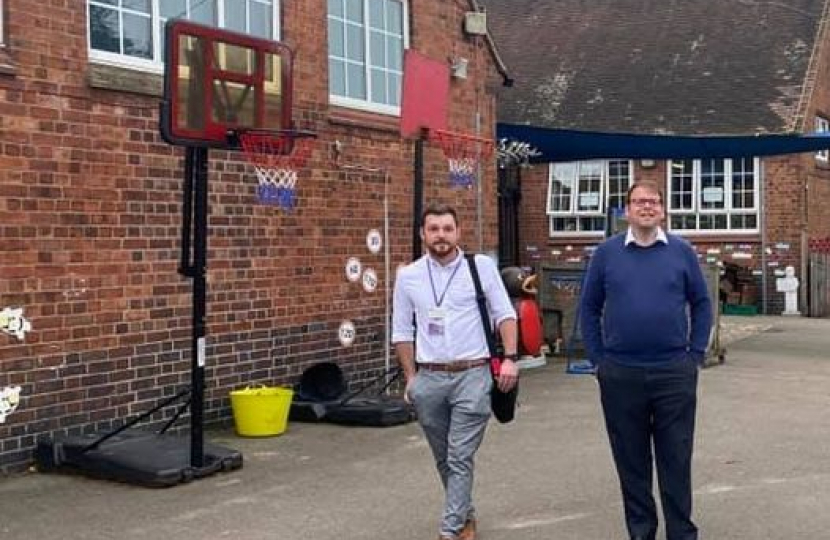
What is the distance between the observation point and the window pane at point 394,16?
1142 centimetres

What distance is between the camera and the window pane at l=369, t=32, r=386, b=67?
36.5 feet

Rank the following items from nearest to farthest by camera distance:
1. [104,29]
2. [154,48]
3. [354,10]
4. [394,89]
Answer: [104,29] → [154,48] → [354,10] → [394,89]

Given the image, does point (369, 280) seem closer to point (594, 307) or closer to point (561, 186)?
point (594, 307)

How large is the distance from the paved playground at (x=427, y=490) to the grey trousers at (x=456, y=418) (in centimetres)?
Answer: 50

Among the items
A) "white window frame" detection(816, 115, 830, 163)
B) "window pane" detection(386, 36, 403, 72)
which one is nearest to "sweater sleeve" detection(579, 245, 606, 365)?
"window pane" detection(386, 36, 403, 72)

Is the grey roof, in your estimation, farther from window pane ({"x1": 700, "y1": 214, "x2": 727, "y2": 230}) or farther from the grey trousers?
the grey trousers

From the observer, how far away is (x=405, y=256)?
38.2ft

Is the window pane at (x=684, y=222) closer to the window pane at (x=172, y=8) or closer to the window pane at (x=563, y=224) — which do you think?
the window pane at (x=563, y=224)

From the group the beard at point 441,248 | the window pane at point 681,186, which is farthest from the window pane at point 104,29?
the window pane at point 681,186

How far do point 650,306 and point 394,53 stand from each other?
23.2 ft

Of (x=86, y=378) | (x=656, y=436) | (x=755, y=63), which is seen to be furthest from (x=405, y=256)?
(x=755, y=63)

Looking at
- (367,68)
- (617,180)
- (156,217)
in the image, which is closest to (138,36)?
(156,217)

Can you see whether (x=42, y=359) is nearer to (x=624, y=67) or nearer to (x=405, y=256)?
(x=405, y=256)

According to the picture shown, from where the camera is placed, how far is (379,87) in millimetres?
11266
